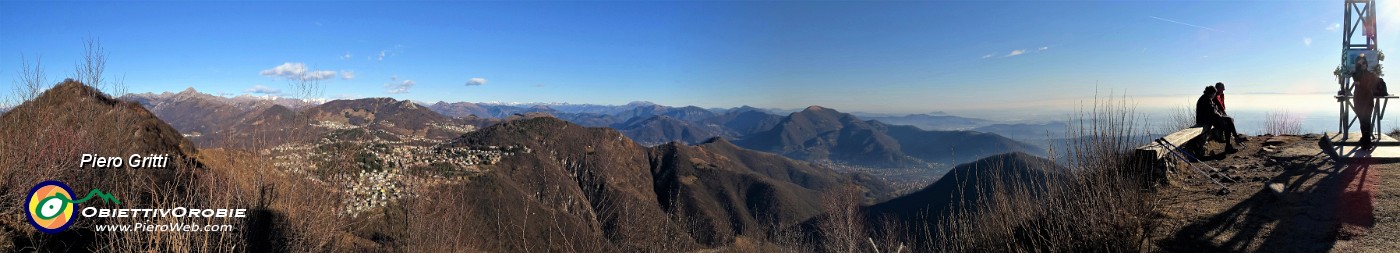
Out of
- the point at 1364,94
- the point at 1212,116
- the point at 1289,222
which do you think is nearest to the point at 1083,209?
the point at 1289,222

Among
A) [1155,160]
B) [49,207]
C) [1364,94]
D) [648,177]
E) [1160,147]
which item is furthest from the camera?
[648,177]

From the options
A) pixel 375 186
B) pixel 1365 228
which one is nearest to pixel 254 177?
pixel 1365 228

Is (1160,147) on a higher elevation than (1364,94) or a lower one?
lower

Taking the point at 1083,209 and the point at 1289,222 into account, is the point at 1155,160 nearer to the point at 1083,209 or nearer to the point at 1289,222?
the point at 1289,222

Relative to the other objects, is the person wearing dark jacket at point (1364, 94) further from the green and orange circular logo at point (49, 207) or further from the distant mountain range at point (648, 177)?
the distant mountain range at point (648, 177)

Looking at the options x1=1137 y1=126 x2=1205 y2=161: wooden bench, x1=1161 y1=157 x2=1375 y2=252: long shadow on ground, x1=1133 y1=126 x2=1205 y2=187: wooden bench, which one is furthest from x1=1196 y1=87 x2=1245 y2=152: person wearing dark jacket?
x1=1161 y1=157 x2=1375 y2=252: long shadow on ground

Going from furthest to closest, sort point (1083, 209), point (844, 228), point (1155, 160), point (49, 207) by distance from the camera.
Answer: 1. point (844, 228)
2. point (1155, 160)
3. point (49, 207)
4. point (1083, 209)

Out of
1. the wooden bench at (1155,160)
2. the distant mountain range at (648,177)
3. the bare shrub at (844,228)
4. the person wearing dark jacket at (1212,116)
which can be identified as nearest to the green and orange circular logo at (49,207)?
the bare shrub at (844,228)

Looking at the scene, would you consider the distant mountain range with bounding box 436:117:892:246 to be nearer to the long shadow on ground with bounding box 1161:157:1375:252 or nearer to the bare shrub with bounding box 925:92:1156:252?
the bare shrub with bounding box 925:92:1156:252
